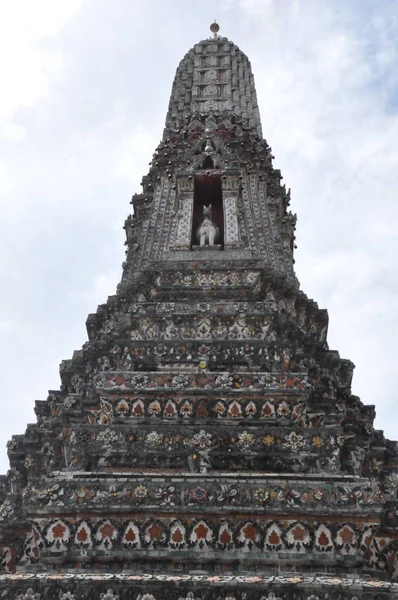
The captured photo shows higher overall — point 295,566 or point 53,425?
point 53,425

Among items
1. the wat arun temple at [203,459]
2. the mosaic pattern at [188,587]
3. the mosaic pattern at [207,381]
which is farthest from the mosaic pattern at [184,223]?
the mosaic pattern at [188,587]

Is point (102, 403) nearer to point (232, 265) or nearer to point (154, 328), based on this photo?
point (154, 328)

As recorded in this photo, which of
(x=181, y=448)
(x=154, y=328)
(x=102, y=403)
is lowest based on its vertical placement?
(x=181, y=448)

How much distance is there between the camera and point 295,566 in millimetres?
7070

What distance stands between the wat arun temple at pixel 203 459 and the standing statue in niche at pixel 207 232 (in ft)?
0.16

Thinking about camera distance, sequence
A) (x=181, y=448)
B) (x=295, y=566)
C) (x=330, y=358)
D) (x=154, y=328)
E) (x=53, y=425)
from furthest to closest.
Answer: (x=330, y=358) < (x=154, y=328) < (x=53, y=425) < (x=181, y=448) < (x=295, y=566)

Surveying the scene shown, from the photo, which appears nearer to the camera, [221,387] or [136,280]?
[221,387]

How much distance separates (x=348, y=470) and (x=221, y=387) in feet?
6.94

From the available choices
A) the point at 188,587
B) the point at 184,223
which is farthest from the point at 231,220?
the point at 188,587

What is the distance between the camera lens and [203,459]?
8633 millimetres

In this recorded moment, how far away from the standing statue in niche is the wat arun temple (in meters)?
0.05

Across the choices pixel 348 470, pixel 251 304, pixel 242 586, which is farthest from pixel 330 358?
pixel 242 586

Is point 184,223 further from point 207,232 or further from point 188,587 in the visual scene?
point 188,587

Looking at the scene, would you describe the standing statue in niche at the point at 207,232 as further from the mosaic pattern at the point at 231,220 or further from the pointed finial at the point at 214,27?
the pointed finial at the point at 214,27
